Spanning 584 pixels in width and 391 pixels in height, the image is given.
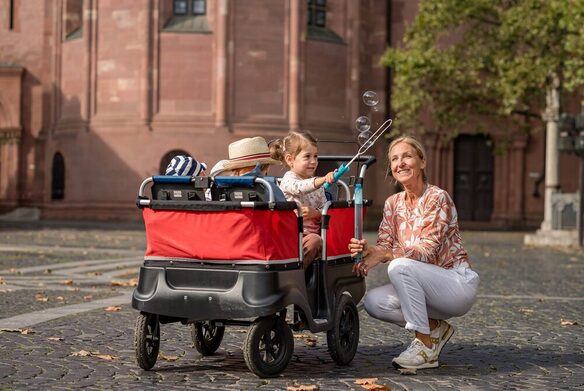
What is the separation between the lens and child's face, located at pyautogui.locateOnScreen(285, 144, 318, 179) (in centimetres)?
739

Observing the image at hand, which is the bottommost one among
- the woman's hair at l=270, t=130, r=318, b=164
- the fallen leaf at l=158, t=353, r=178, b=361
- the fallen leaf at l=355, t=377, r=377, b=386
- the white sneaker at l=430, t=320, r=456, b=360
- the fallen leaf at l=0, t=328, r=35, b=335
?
the fallen leaf at l=0, t=328, r=35, b=335

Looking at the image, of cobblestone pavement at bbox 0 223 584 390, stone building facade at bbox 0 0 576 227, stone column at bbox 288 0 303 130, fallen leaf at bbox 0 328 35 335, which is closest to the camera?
cobblestone pavement at bbox 0 223 584 390

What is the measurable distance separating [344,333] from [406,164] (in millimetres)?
1235

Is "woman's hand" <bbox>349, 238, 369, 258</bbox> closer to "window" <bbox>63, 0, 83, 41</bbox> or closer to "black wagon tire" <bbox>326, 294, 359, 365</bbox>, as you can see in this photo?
"black wagon tire" <bbox>326, 294, 359, 365</bbox>

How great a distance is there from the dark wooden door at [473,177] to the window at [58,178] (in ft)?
51.3

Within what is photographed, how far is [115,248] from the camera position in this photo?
77.0ft

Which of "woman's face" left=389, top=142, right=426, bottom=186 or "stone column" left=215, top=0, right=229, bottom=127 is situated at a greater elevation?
"stone column" left=215, top=0, right=229, bottom=127

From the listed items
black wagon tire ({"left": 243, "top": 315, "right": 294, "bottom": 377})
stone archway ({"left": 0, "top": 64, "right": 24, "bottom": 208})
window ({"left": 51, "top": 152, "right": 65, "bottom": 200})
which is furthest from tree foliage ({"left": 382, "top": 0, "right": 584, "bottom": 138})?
black wagon tire ({"left": 243, "top": 315, "right": 294, "bottom": 377})

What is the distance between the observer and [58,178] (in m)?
43.7

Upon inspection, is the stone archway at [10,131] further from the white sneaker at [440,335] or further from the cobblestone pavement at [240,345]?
the white sneaker at [440,335]

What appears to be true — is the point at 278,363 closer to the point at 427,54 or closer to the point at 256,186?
the point at 256,186

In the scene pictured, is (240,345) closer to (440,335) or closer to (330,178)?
(440,335)

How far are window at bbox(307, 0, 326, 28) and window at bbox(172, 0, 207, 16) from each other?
4.17 metres

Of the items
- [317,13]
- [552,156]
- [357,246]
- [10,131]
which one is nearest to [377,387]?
[357,246]
